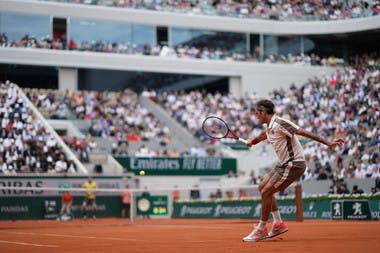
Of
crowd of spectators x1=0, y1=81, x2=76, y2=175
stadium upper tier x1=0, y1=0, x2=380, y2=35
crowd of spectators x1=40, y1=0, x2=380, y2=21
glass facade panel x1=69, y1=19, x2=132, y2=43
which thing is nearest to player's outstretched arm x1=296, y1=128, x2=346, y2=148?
crowd of spectators x1=0, y1=81, x2=76, y2=175

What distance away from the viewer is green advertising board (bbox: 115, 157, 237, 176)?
3766 centimetres

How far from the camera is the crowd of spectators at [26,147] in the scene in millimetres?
33719

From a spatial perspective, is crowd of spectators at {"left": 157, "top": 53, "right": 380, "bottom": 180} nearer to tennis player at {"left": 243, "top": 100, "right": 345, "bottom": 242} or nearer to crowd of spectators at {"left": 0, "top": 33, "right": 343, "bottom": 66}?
crowd of spectators at {"left": 0, "top": 33, "right": 343, "bottom": 66}

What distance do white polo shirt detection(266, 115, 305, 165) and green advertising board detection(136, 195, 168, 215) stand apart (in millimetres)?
22552

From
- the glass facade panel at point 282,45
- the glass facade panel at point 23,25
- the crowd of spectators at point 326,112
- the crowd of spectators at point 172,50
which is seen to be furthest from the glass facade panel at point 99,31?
the glass facade panel at point 282,45

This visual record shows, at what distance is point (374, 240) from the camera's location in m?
11.8

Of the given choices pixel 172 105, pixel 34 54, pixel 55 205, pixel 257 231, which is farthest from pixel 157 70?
pixel 257 231

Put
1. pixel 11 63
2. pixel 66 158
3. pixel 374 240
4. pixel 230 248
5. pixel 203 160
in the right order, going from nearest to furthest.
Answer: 1. pixel 230 248
2. pixel 374 240
3. pixel 66 158
4. pixel 203 160
5. pixel 11 63

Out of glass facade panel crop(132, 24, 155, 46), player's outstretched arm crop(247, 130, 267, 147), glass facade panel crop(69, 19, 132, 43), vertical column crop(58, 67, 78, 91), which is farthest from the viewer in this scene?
glass facade panel crop(132, 24, 155, 46)

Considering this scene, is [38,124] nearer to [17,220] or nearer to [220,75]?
[17,220]

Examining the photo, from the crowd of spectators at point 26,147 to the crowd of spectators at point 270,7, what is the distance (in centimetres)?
1274

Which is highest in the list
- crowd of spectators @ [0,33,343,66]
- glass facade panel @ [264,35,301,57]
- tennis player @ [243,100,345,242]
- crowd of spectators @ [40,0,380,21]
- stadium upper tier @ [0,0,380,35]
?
crowd of spectators @ [40,0,380,21]

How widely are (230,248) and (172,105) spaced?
111 feet

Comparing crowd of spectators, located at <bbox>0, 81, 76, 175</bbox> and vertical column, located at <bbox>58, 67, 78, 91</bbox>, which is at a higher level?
vertical column, located at <bbox>58, 67, 78, 91</bbox>
